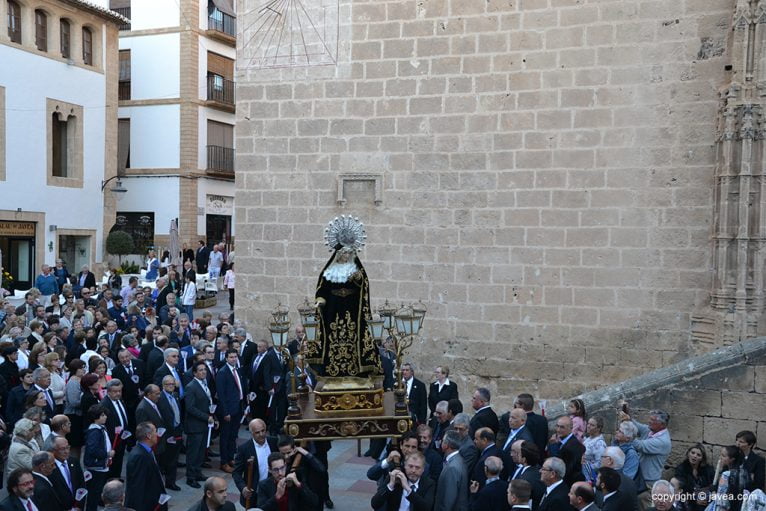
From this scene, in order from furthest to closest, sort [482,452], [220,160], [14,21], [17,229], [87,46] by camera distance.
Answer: [220,160] < [87,46] < [17,229] < [14,21] < [482,452]

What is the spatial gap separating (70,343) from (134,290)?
5103mm

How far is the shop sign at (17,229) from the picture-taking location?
74.2 ft

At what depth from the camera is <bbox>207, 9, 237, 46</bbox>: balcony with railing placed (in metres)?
28.5

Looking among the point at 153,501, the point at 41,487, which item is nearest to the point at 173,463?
the point at 153,501

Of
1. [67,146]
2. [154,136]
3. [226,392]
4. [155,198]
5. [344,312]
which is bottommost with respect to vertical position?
[226,392]

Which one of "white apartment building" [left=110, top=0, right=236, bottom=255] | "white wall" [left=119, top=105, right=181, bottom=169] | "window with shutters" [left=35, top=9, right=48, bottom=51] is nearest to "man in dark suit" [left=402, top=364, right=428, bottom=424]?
"white apartment building" [left=110, top=0, right=236, bottom=255]

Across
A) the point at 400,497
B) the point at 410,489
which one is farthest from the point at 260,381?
the point at 410,489

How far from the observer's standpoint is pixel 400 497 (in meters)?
5.95

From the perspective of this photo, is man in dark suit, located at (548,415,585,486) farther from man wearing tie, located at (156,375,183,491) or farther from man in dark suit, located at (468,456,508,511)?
man wearing tie, located at (156,375,183,491)

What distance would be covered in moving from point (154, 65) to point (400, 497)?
25.7m

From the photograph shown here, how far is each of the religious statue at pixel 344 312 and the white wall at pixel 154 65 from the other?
73.5 ft

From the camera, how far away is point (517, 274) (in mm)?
11531

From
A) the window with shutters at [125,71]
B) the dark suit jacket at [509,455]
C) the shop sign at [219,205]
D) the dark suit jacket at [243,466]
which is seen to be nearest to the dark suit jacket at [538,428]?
the dark suit jacket at [509,455]

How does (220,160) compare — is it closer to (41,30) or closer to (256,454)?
(41,30)
